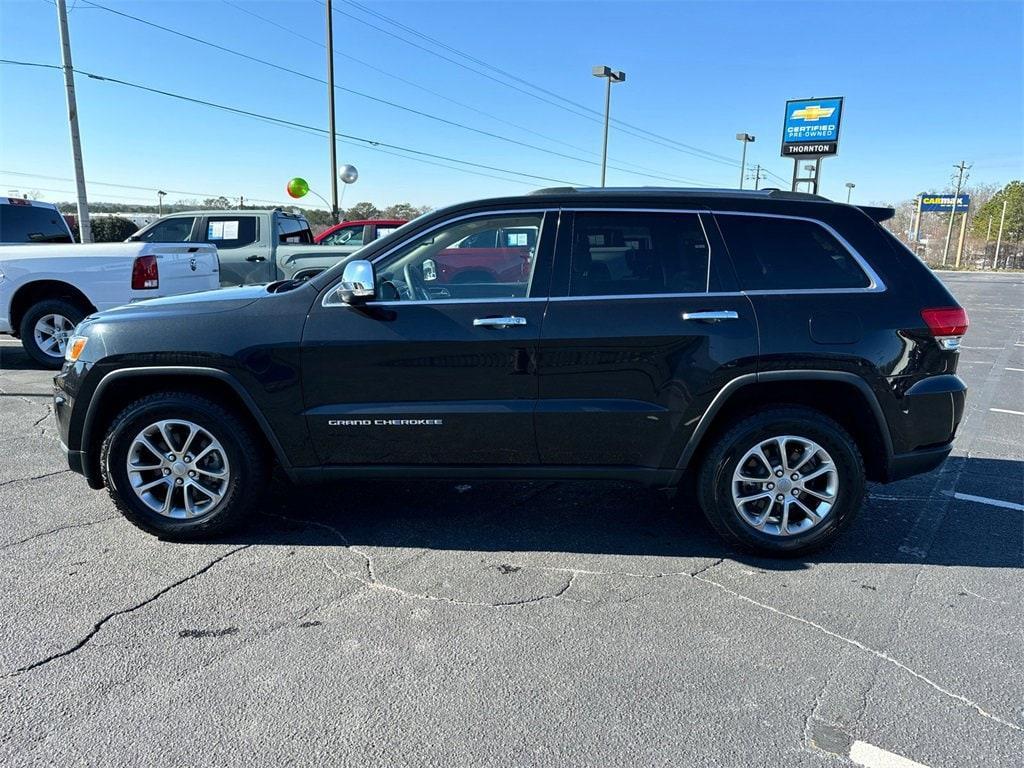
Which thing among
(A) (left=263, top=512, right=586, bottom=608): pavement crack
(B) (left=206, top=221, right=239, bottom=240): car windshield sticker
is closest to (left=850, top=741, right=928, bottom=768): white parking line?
(A) (left=263, top=512, right=586, bottom=608): pavement crack

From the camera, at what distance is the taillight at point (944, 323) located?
3607mm

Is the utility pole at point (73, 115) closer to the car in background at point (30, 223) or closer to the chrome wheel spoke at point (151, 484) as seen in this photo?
the car in background at point (30, 223)

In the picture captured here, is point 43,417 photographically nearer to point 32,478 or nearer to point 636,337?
point 32,478

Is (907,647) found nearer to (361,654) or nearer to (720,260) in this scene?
(720,260)

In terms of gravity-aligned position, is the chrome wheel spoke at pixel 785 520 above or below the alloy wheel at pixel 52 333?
below

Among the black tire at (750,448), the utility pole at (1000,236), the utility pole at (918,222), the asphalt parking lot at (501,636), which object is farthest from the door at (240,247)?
the utility pole at (1000,236)

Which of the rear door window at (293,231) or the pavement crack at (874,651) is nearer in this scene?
the pavement crack at (874,651)

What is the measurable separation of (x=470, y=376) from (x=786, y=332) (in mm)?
1591

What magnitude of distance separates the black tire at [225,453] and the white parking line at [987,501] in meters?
4.34

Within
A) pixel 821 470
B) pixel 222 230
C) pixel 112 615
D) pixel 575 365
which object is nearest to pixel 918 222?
pixel 222 230

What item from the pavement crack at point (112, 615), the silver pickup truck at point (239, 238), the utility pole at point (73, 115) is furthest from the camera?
the utility pole at point (73, 115)

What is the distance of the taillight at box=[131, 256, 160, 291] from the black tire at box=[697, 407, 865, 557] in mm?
6938

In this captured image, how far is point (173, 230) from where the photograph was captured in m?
12.0

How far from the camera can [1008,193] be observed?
82500 millimetres
